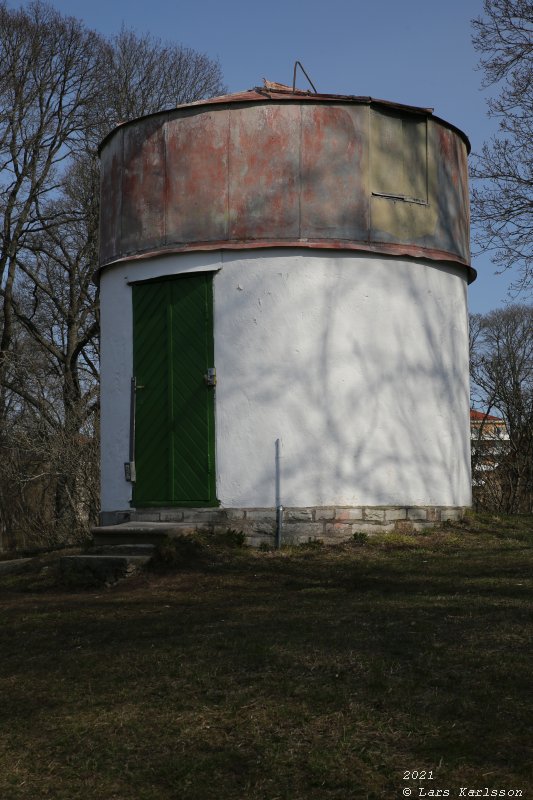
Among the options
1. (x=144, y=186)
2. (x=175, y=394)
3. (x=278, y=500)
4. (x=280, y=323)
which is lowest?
(x=278, y=500)

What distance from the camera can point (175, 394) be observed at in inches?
465

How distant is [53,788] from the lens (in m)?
4.61

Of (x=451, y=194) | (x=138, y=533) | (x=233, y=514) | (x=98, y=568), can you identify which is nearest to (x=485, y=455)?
(x=451, y=194)

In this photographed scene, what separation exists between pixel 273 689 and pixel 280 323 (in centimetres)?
632

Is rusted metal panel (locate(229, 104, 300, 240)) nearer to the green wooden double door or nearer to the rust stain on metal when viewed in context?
the rust stain on metal

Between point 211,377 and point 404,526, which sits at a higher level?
point 211,377

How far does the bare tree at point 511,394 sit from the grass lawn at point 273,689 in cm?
861

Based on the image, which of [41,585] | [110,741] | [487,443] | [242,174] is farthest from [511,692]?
[487,443]

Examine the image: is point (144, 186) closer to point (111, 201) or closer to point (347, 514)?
point (111, 201)

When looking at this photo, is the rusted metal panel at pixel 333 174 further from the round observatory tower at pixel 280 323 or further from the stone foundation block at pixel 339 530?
the stone foundation block at pixel 339 530

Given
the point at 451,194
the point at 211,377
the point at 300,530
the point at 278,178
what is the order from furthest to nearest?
A: the point at 451,194 < the point at 278,178 < the point at 211,377 < the point at 300,530

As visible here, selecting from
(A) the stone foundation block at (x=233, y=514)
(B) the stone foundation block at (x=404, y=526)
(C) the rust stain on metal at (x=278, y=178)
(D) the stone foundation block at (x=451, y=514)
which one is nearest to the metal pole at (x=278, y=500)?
(A) the stone foundation block at (x=233, y=514)

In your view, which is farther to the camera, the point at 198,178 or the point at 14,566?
the point at 14,566

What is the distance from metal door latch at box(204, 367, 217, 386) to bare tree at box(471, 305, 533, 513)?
26.2 feet
